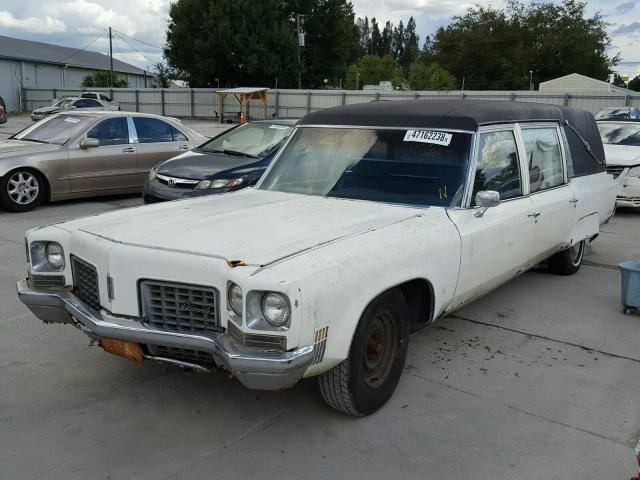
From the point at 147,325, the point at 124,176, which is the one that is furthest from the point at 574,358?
the point at 124,176

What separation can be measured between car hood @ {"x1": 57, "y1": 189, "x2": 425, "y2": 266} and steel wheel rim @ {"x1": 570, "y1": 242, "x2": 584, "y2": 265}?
3.10 meters

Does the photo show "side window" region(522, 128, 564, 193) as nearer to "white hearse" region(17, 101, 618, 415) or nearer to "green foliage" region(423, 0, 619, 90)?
"white hearse" region(17, 101, 618, 415)

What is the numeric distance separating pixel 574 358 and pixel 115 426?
305cm

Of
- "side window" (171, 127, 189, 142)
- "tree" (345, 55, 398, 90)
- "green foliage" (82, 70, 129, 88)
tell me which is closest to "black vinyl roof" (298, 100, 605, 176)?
"side window" (171, 127, 189, 142)

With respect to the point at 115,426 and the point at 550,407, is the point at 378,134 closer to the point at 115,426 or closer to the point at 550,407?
the point at 550,407

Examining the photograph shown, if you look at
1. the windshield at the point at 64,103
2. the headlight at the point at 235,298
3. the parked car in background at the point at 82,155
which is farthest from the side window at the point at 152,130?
the windshield at the point at 64,103

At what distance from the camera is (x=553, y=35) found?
6512 cm

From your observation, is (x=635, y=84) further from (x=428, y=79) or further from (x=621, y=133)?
(x=621, y=133)

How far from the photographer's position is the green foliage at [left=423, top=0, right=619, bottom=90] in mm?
63938

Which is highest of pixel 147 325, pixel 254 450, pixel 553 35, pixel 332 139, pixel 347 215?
pixel 553 35

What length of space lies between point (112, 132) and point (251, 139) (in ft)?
7.96

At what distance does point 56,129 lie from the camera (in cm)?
996

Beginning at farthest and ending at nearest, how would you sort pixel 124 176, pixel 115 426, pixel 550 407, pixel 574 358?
pixel 124 176
pixel 574 358
pixel 550 407
pixel 115 426

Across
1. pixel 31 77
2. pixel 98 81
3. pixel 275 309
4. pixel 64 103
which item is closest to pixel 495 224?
pixel 275 309
